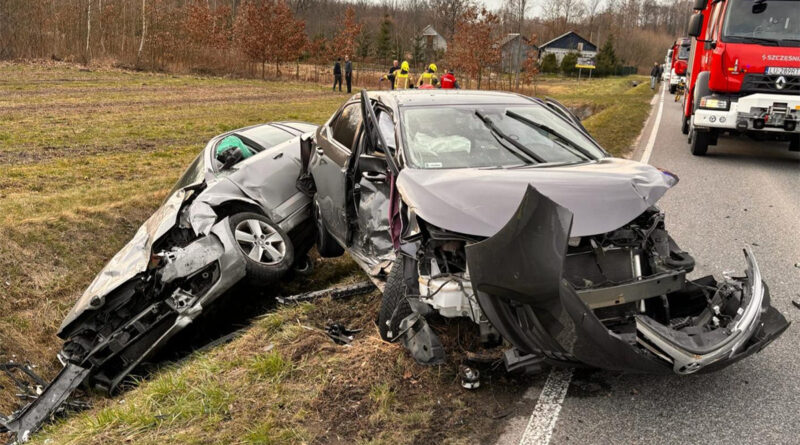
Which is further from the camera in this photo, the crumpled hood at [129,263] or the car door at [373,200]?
the crumpled hood at [129,263]

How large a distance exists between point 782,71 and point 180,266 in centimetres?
900

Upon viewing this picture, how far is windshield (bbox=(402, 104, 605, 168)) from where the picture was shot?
170 inches

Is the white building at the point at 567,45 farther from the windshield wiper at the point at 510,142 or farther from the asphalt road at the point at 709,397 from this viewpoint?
the windshield wiper at the point at 510,142

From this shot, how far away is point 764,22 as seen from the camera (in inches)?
374

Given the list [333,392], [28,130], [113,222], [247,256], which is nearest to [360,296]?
[247,256]

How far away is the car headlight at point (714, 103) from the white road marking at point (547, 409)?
783 centimetres

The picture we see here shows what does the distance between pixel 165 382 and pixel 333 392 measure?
3.99ft

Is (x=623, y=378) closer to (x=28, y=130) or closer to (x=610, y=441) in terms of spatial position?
(x=610, y=441)

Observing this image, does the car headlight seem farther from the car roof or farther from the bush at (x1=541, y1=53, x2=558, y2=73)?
the bush at (x1=541, y1=53, x2=558, y2=73)

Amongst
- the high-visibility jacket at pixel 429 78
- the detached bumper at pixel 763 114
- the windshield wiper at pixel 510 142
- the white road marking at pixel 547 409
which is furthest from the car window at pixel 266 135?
the high-visibility jacket at pixel 429 78

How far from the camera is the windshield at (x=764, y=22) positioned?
30.6 feet

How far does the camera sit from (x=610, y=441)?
2.98 metres

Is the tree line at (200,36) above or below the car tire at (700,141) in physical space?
above

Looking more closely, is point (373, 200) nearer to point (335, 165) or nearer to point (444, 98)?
point (335, 165)
